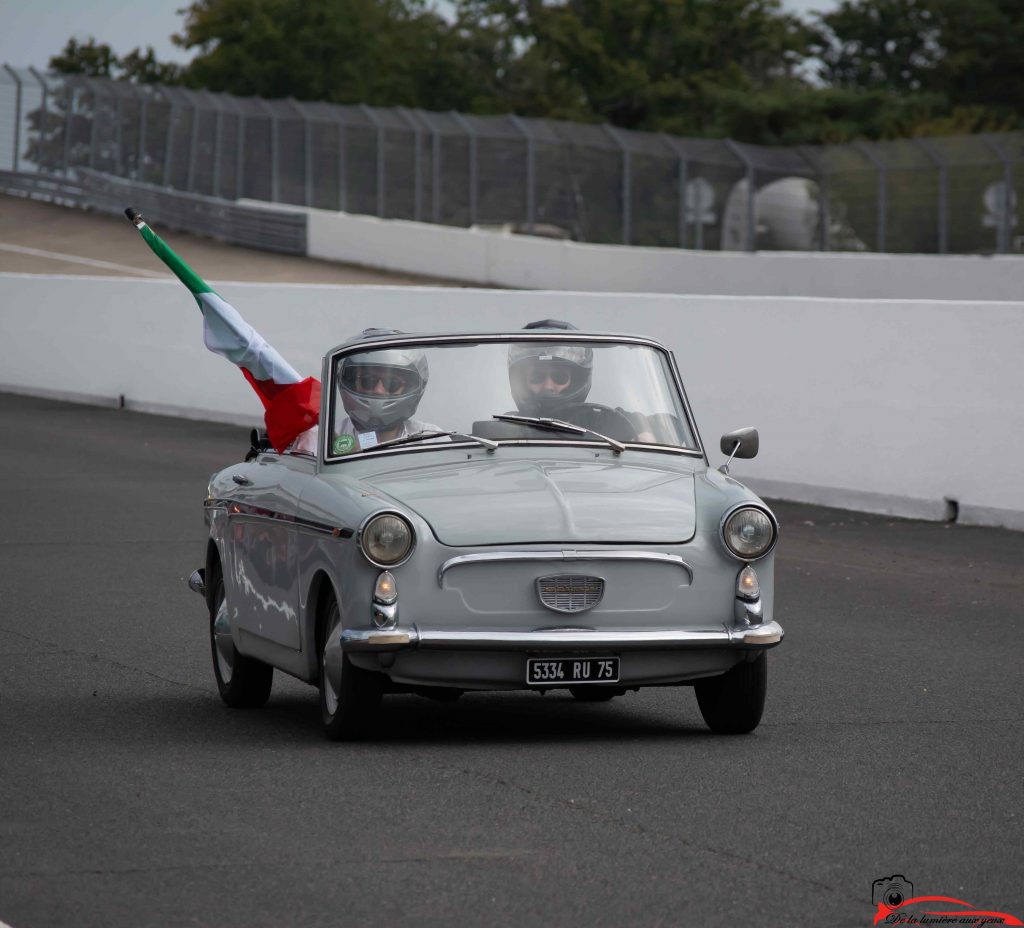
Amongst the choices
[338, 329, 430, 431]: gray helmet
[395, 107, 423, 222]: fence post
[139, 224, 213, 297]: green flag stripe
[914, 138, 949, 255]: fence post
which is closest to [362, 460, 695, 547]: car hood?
[338, 329, 430, 431]: gray helmet

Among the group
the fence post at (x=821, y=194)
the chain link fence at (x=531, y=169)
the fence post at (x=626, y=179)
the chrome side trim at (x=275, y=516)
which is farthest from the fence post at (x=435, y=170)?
the chrome side trim at (x=275, y=516)

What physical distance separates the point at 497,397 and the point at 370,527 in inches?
48.2

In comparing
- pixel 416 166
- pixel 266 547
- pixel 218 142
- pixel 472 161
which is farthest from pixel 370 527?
pixel 218 142

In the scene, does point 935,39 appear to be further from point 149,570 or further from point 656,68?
point 149,570

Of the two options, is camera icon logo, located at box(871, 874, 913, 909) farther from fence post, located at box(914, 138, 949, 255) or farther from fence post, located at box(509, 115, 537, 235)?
fence post, located at box(509, 115, 537, 235)

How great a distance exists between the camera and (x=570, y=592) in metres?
7.74

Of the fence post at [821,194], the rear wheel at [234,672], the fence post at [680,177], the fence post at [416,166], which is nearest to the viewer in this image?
the rear wheel at [234,672]

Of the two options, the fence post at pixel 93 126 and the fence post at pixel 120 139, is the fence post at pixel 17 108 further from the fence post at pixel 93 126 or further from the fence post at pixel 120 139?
the fence post at pixel 120 139

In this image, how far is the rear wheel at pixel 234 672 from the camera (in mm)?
8938

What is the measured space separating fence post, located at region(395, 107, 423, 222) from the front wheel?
3755 centimetres

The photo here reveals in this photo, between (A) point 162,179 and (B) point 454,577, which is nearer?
(B) point 454,577

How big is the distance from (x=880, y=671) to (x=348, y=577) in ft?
10.5

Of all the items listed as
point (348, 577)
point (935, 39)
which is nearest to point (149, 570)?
point (348, 577)

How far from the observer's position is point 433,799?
679cm
